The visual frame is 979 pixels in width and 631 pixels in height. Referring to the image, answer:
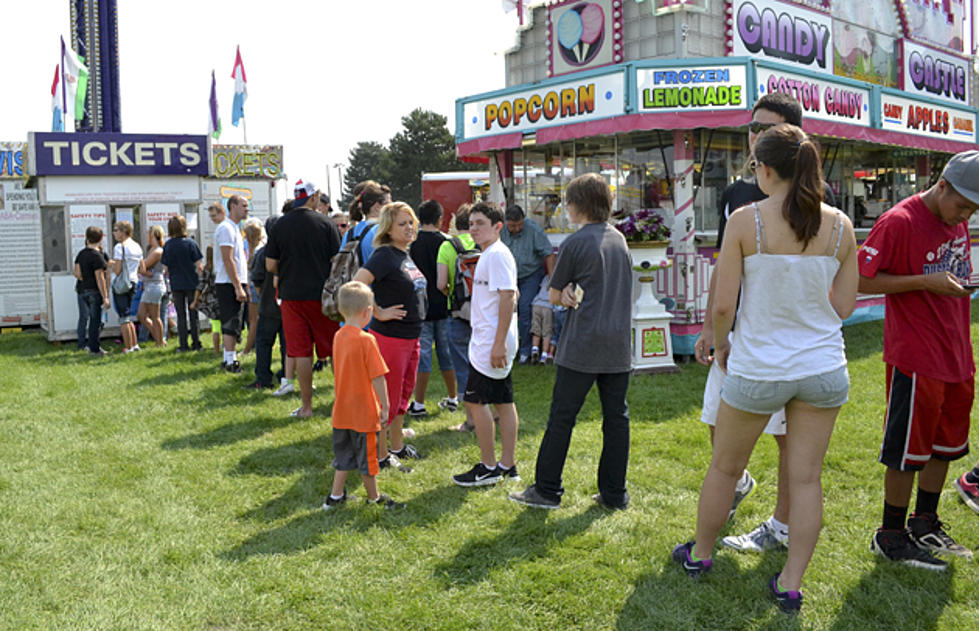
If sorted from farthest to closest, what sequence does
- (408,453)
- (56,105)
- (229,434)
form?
(56,105) → (229,434) → (408,453)

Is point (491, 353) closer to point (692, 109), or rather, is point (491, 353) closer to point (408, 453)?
point (408, 453)

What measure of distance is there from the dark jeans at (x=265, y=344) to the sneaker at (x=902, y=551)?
18.0 feet

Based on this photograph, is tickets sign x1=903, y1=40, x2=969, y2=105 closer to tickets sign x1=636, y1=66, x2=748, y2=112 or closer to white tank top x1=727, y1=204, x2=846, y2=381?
tickets sign x1=636, y1=66, x2=748, y2=112

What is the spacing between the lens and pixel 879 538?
3678 millimetres

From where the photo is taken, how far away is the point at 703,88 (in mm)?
8914

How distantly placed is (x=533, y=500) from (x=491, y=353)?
862 millimetres

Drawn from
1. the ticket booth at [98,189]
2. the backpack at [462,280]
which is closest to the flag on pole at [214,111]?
the ticket booth at [98,189]

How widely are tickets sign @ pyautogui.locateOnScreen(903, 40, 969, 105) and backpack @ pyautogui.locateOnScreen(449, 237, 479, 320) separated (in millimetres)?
11537

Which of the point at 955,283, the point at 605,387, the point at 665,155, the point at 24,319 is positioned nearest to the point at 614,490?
the point at 605,387

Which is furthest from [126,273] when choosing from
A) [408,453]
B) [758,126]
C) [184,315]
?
[758,126]

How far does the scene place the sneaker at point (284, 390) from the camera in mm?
7614

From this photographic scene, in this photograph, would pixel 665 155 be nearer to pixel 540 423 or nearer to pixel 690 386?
pixel 690 386

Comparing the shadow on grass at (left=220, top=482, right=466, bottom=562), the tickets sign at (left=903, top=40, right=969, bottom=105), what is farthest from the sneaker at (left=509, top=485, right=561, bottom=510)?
the tickets sign at (left=903, top=40, right=969, bottom=105)

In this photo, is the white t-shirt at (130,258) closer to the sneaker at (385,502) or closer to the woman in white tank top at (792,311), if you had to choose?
the sneaker at (385,502)
